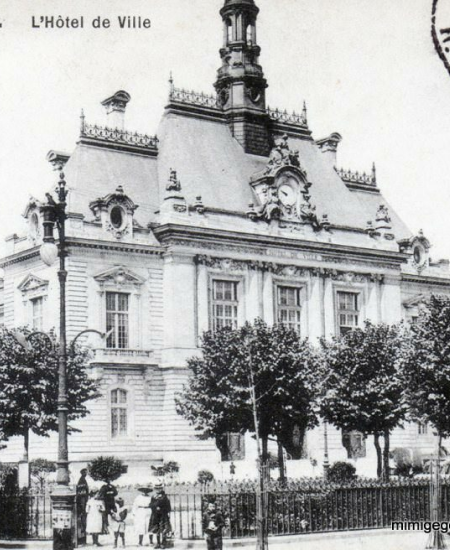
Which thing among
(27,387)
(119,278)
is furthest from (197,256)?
(27,387)

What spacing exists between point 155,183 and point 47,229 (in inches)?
1237

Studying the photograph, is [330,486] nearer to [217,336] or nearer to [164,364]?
[217,336]

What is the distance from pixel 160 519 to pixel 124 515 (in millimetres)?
1040

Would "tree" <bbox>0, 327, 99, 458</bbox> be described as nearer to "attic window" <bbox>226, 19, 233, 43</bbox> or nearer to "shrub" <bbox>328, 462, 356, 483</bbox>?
"shrub" <bbox>328, 462, 356, 483</bbox>

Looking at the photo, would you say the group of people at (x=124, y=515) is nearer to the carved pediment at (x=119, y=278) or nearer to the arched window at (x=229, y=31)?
the carved pediment at (x=119, y=278)

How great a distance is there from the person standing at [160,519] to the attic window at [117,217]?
2675 centimetres

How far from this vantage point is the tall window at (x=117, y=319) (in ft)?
167

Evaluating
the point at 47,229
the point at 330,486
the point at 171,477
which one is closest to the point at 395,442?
the point at 171,477

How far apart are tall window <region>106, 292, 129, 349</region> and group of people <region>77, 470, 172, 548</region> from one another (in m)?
21.6

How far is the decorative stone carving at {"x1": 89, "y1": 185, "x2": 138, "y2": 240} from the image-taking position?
5056 centimetres

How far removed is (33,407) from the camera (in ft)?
134

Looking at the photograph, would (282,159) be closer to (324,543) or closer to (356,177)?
(356,177)

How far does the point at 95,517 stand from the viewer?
2733cm

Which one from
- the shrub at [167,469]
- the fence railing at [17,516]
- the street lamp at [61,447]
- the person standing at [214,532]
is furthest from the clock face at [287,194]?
the person standing at [214,532]
